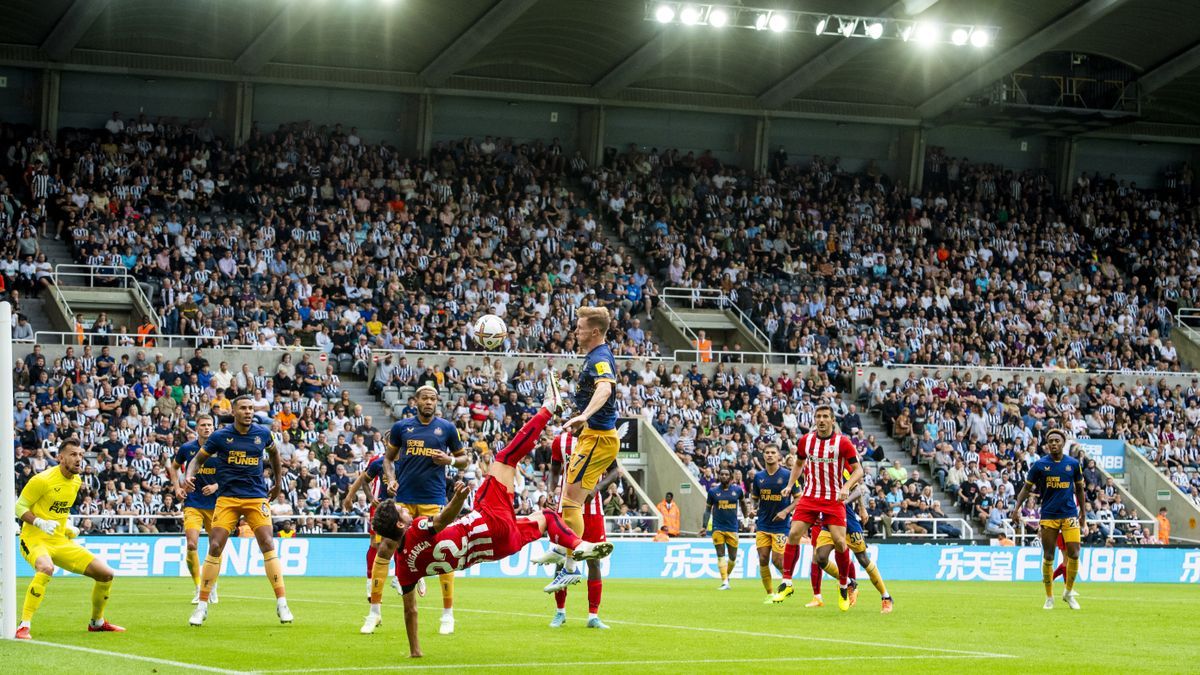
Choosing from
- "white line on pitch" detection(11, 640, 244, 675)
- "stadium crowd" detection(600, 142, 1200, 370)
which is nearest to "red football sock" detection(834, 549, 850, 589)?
"white line on pitch" detection(11, 640, 244, 675)

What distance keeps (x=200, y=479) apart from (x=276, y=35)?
26.8m

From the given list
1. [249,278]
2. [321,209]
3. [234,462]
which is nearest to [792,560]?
[234,462]

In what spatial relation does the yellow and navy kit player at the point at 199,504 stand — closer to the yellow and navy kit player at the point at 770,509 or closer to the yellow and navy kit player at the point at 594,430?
the yellow and navy kit player at the point at 594,430

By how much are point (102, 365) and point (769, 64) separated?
2462 cm

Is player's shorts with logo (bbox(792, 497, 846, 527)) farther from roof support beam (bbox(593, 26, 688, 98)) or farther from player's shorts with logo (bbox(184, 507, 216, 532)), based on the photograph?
roof support beam (bbox(593, 26, 688, 98))

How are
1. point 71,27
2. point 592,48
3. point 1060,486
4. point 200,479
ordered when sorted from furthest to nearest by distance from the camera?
1. point 592,48
2. point 71,27
3. point 1060,486
4. point 200,479

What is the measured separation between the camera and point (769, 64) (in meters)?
49.9

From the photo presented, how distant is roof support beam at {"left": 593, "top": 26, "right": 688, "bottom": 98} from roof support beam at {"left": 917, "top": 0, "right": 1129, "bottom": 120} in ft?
30.6

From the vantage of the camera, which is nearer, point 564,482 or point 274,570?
point 564,482

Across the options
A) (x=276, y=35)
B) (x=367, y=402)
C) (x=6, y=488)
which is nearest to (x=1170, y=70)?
(x=276, y=35)

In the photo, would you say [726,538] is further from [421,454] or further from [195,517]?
[421,454]

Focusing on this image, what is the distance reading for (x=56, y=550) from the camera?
14.0m

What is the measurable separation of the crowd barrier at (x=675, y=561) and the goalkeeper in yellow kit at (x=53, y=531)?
1182cm

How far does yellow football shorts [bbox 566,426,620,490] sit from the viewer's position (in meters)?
13.8
